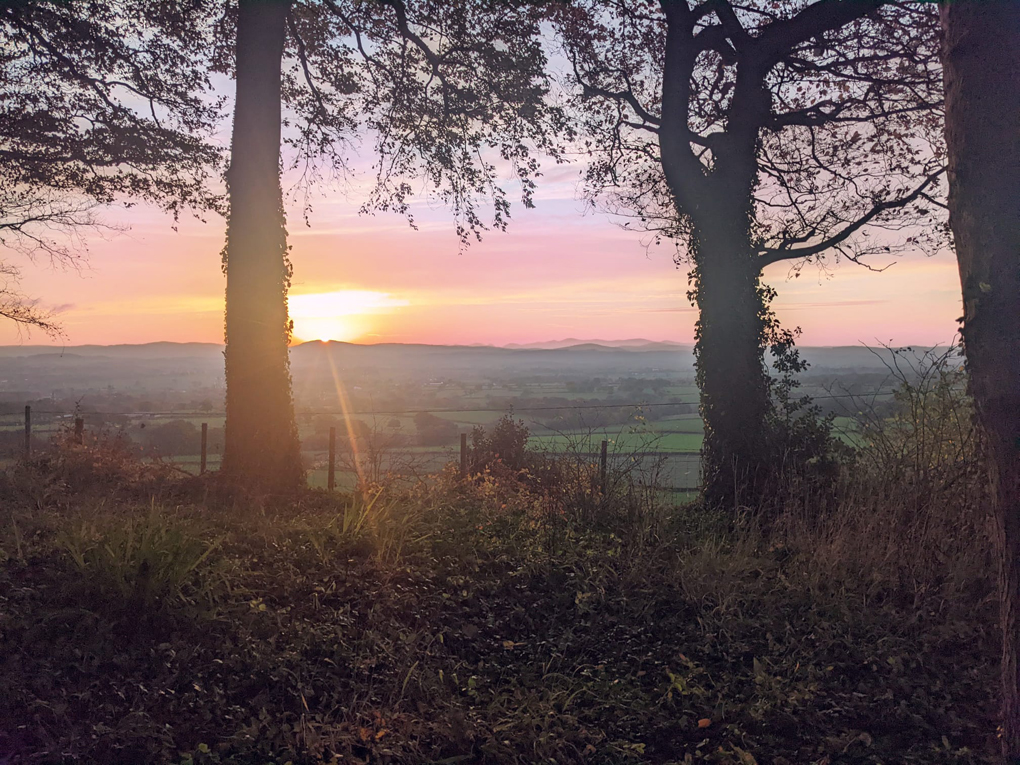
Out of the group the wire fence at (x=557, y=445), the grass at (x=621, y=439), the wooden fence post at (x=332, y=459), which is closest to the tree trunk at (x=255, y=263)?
the wire fence at (x=557, y=445)

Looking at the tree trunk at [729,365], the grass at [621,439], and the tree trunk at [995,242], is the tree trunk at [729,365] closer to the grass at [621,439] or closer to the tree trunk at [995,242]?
the grass at [621,439]

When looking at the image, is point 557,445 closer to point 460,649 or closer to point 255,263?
point 460,649

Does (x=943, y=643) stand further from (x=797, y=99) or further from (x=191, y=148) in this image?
(x=191, y=148)

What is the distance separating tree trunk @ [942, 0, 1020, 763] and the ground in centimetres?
93

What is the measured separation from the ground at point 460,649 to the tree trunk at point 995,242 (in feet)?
3.06

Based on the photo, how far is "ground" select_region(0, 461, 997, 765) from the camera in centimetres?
365

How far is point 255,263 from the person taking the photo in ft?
29.7

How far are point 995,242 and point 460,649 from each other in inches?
147

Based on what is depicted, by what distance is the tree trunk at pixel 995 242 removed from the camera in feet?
11.4

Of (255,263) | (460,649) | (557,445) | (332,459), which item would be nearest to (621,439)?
(557,445)

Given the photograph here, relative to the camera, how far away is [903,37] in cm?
1159

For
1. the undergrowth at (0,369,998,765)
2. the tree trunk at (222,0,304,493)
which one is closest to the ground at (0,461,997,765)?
the undergrowth at (0,369,998,765)

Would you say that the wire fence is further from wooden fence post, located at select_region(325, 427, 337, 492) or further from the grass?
wooden fence post, located at select_region(325, 427, 337, 492)

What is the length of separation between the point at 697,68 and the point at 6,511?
38.7 feet
